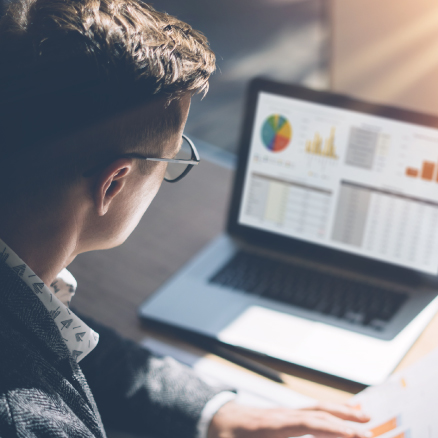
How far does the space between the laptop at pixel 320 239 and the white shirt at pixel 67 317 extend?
0.13 metres

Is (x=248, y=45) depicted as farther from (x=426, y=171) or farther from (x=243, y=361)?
(x=243, y=361)

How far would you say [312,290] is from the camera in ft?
3.11

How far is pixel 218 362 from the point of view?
2.73 feet

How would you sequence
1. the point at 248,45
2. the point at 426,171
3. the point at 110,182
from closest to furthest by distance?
the point at 110,182 → the point at 426,171 → the point at 248,45

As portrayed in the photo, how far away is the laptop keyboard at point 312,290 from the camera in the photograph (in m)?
0.90

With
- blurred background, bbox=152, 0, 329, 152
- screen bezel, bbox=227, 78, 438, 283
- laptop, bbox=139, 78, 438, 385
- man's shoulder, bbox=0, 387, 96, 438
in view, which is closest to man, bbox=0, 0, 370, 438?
man's shoulder, bbox=0, 387, 96, 438

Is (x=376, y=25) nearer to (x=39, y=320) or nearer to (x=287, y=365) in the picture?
(x=287, y=365)

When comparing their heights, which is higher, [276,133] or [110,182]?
[276,133]

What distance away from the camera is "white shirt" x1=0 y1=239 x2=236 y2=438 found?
55 cm

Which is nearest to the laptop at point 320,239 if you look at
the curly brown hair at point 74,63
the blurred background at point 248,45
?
the curly brown hair at point 74,63

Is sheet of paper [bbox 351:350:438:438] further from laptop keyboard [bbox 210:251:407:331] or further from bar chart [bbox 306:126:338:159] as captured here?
bar chart [bbox 306:126:338:159]

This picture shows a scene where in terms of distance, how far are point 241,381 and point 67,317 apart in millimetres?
313

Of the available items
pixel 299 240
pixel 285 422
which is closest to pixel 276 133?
pixel 299 240

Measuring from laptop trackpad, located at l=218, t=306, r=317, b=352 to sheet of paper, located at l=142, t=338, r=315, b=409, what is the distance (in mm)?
47
